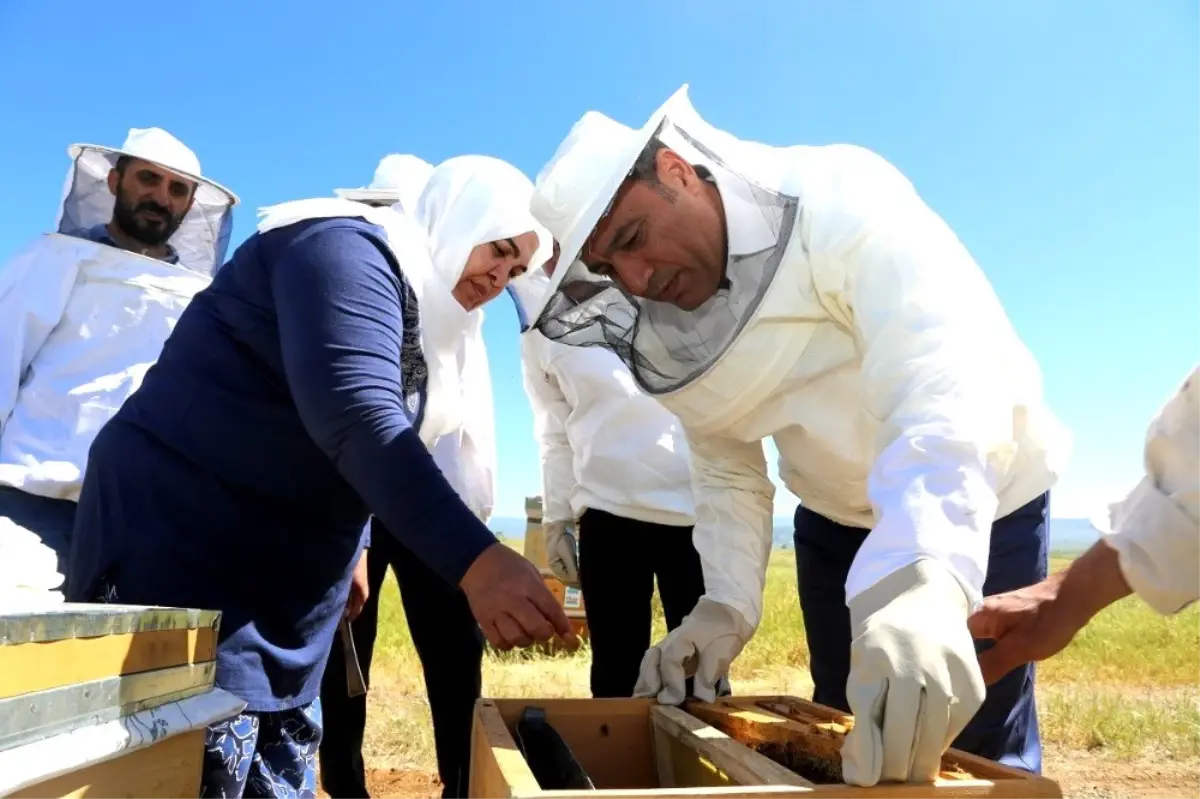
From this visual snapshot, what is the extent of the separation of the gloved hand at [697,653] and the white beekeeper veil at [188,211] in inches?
101

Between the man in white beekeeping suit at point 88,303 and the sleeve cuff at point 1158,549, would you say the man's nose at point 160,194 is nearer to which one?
the man in white beekeeping suit at point 88,303

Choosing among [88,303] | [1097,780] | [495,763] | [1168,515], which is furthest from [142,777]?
[1097,780]

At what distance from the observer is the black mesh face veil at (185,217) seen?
3428 mm

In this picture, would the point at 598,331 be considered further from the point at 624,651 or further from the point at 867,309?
the point at 624,651

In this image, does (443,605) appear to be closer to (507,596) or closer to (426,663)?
(426,663)

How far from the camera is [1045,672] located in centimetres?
786

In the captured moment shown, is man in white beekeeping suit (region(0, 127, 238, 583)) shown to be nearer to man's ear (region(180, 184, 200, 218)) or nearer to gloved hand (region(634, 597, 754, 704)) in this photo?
man's ear (region(180, 184, 200, 218))

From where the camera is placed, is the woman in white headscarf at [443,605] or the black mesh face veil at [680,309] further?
the woman in white headscarf at [443,605]

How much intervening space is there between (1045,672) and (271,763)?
7745 millimetres

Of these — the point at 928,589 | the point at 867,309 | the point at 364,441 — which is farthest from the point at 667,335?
the point at 928,589

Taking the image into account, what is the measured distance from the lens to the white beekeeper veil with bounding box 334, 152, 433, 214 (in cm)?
369

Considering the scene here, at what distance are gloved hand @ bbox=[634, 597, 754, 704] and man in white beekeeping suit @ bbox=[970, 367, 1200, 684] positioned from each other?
56 centimetres

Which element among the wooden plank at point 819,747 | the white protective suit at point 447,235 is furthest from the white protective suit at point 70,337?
the wooden plank at point 819,747

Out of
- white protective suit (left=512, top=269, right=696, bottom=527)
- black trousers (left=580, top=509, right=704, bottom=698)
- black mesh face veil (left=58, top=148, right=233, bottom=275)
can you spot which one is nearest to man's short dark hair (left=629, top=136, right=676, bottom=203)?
white protective suit (left=512, top=269, right=696, bottom=527)
